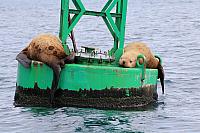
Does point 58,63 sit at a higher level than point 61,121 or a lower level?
higher

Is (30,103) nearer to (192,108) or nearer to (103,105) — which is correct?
(103,105)

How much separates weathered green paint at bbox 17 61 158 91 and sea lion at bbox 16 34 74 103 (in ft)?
0.57

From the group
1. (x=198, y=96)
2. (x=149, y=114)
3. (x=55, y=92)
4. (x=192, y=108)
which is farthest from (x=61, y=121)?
(x=198, y=96)

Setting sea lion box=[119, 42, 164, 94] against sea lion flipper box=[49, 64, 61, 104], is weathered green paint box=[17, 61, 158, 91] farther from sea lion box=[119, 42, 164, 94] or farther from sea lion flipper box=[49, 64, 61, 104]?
sea lion box=[119, 42, 164, 94]

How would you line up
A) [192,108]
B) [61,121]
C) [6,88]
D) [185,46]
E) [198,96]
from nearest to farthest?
[61,121], [192,108], [198,96], [6,88], [185,46]

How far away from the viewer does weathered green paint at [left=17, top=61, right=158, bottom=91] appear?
17625 mm

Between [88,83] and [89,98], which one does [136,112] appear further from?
[88,83]

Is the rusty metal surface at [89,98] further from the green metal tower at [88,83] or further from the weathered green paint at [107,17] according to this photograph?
the weathered green paint at [107,17]

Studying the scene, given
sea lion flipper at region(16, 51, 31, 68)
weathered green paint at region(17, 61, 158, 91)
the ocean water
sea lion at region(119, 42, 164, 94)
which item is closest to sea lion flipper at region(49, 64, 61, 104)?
weathered green paint at region(17, 61, 158, 91)

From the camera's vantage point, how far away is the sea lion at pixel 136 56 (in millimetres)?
18328

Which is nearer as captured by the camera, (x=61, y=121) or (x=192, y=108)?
(x=61, y=121)

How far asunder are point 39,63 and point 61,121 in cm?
200

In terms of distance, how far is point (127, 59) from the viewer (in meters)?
18.3

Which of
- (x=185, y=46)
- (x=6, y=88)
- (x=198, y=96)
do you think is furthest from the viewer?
(x=185, y=46)
